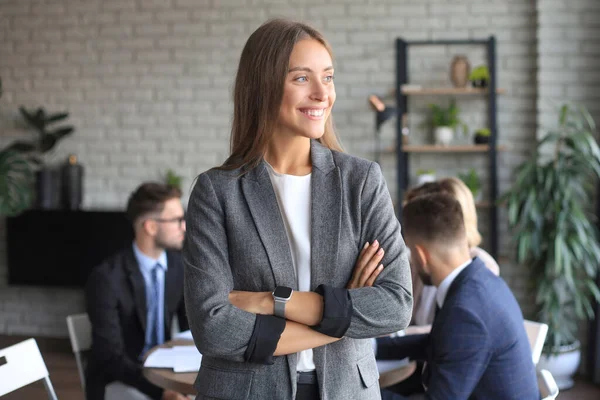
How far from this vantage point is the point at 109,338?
2.72 metres

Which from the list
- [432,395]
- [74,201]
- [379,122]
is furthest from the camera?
[74,201]

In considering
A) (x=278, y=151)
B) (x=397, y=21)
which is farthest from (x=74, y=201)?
(x=278, y=151)

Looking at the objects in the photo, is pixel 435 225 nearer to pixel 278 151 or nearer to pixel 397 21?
pixel 278 151

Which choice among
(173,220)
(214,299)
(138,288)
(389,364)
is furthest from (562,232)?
(214,299)

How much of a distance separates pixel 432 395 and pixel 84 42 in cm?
463

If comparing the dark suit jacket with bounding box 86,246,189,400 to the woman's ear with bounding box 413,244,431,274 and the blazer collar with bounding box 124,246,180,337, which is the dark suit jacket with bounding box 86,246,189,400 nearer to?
the blazer collar with bounding box 124,246,180,337

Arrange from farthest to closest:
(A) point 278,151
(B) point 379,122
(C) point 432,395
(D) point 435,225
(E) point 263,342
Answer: (B) point 379,122
(D) point 435,225
(C) point 432,395
(A) point 278,151
(E) point 263,342

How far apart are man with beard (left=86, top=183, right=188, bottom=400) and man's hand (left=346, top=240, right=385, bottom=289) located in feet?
3.95

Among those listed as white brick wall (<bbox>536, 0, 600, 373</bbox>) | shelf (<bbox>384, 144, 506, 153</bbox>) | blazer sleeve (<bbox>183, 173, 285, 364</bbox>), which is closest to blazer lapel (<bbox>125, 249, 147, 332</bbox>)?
A: blazer sleeve (<bbox>183, 173, 285, 364</bbox>)

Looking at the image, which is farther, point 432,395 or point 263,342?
point 432,395

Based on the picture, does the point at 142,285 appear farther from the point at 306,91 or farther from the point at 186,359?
the point at 306,91

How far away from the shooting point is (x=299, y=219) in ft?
4.83

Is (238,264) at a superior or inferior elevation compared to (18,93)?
inferior

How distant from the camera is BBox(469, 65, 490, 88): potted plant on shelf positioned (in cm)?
493
